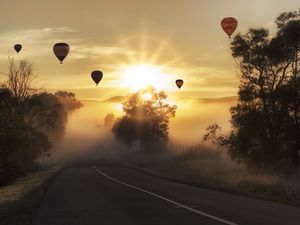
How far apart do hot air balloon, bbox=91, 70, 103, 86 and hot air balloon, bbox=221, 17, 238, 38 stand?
52.8 feet

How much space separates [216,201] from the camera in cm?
1862

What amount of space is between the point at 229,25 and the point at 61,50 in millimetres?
15042

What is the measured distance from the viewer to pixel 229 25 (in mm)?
41562

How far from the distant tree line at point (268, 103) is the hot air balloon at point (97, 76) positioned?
616 inches

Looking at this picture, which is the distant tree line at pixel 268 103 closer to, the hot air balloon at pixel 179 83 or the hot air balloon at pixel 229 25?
the hot air balloon at pixel 229 25

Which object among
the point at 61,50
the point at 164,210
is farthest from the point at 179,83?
the point at 164,210

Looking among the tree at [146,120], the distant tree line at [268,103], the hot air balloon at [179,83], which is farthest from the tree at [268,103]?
the tree at [146,120]

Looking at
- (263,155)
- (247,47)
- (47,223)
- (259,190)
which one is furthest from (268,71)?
(47,223)

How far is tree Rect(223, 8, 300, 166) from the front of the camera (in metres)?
41.6

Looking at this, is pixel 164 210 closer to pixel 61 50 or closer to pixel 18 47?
pixel 61 50

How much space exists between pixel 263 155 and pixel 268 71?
6.49m

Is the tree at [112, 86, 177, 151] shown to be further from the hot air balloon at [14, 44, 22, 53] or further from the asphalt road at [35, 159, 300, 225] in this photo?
the asphalt road at [35, 159, 300, 225]

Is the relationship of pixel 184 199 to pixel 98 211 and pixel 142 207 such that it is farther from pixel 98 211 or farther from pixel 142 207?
pixel 98 211

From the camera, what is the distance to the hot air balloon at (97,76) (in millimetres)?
53456
